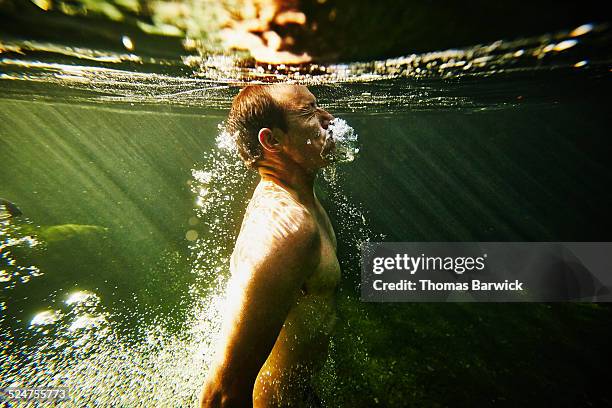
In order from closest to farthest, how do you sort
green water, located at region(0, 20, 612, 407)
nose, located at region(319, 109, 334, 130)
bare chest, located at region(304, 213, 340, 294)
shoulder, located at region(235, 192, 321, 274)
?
shoulder, located at region(235, 192, 321, 274), bare chest, located at region(304, 213, 340, 294), nose, located at region(319, 109, 334, 130), green water, located at region(0, 20, 612, 407)

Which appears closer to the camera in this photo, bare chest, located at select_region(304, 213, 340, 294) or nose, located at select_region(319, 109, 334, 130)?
bare chest, located at select_region(304, 213, 340, 294)

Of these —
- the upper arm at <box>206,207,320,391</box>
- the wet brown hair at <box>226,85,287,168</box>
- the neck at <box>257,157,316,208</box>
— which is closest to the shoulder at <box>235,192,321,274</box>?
the upper arm at <box>206,207,320,391</box>

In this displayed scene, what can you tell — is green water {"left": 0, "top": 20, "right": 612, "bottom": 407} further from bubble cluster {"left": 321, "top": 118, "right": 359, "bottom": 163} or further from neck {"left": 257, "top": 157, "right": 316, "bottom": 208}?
neck {"left": 257, "top": 157, "right": 316, "bottom": 208}

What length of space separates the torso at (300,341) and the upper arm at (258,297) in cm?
35

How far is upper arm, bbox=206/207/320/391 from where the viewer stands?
1307 millimetres

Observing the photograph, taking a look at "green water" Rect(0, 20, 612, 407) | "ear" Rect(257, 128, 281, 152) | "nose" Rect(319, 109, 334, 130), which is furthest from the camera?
"green water" Rect(0, 20, 612, 407)

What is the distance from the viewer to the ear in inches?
80.9

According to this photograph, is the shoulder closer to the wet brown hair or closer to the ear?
the ear

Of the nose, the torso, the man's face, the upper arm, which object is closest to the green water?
the torso

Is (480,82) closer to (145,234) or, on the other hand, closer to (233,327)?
(233,327)

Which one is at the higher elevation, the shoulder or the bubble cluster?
the bubble cluster

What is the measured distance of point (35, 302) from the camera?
894cm

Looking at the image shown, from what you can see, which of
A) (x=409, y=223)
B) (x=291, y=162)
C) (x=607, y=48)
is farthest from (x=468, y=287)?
(x=409, y=223)

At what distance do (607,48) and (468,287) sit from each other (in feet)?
33.1
